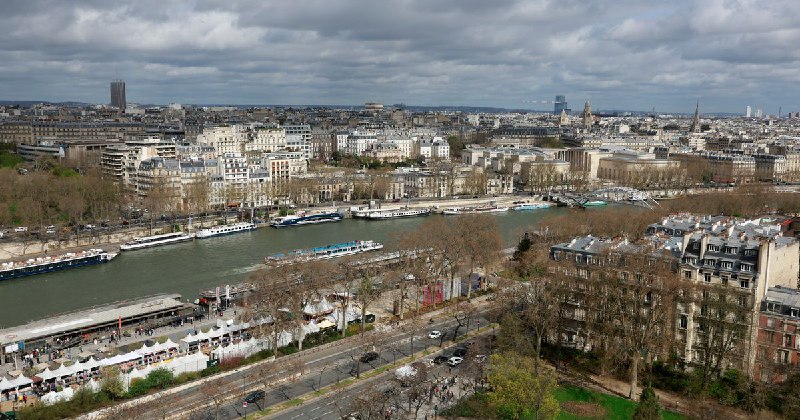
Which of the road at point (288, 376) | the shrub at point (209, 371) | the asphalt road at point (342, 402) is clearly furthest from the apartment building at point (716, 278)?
the shrub at point (209, 371)

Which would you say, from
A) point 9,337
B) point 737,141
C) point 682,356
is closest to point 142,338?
point 9,337

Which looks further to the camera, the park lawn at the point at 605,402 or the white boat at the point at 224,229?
the white boat at the point at 224,229

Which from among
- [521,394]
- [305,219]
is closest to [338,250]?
[305,219]

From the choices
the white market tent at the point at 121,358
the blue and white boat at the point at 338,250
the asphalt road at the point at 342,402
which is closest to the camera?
the asphalt road at the point at 342,402

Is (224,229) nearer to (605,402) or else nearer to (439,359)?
(439,359)

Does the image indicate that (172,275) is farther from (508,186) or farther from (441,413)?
(508,186)

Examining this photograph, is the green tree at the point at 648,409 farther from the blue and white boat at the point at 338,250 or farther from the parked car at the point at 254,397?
the blue and white boat at the point at 338,250
